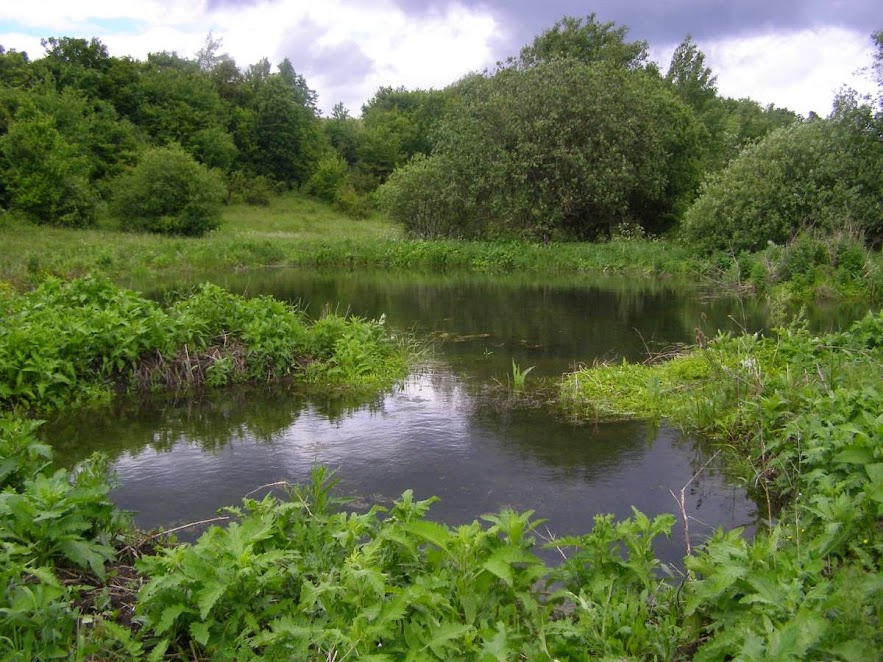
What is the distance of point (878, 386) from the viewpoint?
6.36 metres

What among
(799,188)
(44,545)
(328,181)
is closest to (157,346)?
(44,545)

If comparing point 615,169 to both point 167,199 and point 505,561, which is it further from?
point 505,561

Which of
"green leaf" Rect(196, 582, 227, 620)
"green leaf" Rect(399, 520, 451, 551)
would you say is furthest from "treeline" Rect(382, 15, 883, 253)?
"green leaf" Rect(196, 582, 227, 620)

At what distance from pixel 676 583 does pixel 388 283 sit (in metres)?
19.8

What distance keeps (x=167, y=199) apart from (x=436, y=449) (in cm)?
3183

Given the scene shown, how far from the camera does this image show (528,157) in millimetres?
30562

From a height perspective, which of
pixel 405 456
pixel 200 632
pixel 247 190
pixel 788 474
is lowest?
pixel 405 456

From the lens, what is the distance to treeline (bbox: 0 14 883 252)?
934 inches

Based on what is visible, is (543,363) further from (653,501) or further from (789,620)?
(789,620)

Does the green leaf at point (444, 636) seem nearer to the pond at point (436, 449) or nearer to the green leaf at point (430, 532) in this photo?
the green leaf at point (430, 532)

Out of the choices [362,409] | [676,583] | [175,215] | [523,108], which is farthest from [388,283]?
[676,583]

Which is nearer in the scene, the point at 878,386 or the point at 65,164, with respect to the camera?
the point at 878,386

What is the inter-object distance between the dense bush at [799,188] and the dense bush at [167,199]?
23027 mm

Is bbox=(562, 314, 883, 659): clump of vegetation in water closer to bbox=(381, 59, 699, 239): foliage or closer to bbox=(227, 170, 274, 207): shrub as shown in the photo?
bbox=(381, 59, 699, 239): foliage
